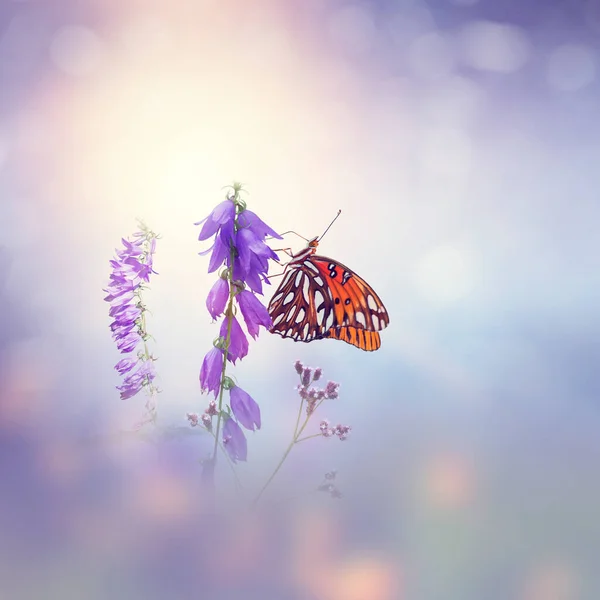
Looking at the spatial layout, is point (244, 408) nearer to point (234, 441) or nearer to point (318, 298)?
point (234, 441)

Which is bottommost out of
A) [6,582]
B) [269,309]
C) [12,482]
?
[6,582]

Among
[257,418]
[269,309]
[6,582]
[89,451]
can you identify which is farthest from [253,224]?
[6,582]

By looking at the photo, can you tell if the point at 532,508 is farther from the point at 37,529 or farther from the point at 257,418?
the point at 37,529

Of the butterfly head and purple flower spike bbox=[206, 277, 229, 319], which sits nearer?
purple flower spike bbox=[206, 277, 229, 319]

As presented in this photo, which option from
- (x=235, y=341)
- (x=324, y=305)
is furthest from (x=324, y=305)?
(x=235, y=341)

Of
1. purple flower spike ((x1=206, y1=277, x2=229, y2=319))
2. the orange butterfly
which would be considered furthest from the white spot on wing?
purple flower spike ((x1=206, y1=277, x2=229, y2=319))

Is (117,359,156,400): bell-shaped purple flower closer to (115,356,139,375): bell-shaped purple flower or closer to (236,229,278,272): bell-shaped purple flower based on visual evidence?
(115,356,139,375): bell-shaped purple flower
